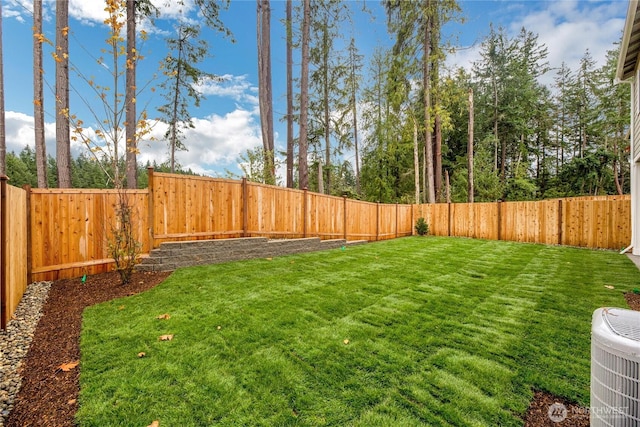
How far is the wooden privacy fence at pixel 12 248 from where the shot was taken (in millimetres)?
2766

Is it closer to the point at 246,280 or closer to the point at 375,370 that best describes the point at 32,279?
the point at 246,280

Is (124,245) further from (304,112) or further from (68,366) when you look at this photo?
(304,112)

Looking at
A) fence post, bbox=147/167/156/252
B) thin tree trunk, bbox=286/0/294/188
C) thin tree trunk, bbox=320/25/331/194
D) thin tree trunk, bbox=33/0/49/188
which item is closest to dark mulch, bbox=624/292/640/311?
fence post, bbox=147/167/156/252

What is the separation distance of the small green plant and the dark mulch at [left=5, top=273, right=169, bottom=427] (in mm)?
10543

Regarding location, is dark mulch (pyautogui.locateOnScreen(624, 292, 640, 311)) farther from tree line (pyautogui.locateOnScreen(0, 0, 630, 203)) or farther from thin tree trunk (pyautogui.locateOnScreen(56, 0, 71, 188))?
thin tree trunk (pyautogui.locateOnScreen(56, 0, 71, 188))

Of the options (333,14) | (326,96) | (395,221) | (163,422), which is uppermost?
(333,14)

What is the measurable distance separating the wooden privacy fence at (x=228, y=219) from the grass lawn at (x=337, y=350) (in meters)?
1.59

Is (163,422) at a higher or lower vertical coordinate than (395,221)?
lower

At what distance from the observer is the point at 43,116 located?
7332 millimetres

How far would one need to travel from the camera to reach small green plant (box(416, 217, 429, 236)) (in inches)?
480

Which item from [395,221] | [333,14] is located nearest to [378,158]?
[395,221]

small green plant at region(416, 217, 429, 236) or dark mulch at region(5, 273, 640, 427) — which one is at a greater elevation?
small green plant at region(416, 217, 429, 236)

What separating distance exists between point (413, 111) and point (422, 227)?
5.60 meters

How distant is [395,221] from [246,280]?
29.2 feet
